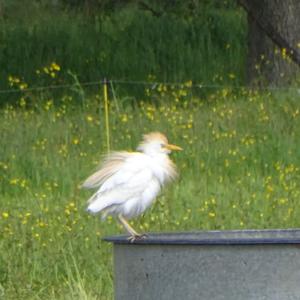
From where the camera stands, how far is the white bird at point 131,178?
6.00m

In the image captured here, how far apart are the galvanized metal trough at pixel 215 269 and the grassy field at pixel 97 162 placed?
1999mm

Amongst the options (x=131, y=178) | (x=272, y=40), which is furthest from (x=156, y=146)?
(x=272, y=40)

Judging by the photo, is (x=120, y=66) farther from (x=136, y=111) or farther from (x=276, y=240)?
(x=276, y=240)

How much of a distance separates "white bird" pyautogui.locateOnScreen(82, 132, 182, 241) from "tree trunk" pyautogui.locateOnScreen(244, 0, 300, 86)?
8.98 m

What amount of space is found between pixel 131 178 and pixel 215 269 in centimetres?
135

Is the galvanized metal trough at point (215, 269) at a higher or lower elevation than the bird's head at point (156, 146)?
lower

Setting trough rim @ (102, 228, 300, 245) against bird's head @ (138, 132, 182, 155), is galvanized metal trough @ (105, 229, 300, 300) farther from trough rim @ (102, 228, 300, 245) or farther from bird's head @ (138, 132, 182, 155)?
bird's head @ (138, 132, 182, 155)

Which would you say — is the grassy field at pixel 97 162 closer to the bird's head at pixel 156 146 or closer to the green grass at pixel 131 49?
the bird's head at pixel 156 146

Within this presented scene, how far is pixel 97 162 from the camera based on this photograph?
36.1 feet

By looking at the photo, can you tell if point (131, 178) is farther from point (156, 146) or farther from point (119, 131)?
point (119, 131)

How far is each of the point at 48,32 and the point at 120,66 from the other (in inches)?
90.9

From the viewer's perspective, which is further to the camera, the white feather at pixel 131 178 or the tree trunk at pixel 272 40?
the tree trunk at pixel 272 40

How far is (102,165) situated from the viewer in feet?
20.1

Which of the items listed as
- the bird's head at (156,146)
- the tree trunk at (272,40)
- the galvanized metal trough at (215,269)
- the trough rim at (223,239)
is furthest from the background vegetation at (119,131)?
the galvanized metal trough at (215,269)
